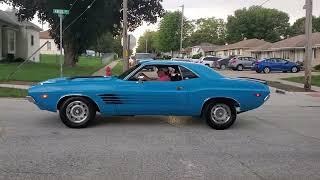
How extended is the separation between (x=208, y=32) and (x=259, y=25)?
35.2 m

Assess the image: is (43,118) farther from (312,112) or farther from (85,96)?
(312,112)

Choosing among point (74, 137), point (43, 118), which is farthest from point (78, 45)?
point (74, 137)

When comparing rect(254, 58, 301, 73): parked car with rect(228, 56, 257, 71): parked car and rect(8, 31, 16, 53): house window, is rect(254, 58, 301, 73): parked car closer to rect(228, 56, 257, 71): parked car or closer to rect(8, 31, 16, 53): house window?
rect(228, 56, 257, 71): parked car

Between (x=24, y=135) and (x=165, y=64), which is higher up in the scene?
(x=165, y=64)

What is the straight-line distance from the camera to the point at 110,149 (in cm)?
834

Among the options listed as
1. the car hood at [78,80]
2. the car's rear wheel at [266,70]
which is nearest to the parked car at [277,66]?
the car's rear wheel at [266,70]

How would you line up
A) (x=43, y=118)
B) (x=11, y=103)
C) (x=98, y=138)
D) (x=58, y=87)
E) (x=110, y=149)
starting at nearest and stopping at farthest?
(x=110, y=149) < (x=98, y=138) < (x=58, y=87) < (x=43, y=118) < (x=11, y=103)

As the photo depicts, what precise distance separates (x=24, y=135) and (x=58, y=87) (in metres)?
1.39

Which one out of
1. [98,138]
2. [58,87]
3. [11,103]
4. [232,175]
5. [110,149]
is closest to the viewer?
[232,175]

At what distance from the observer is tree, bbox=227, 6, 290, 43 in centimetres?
11700

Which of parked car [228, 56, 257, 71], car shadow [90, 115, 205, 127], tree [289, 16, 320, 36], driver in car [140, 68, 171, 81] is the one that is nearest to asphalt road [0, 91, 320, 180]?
car shadow [90, 115, 205, 127]

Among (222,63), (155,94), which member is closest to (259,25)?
(222,63)

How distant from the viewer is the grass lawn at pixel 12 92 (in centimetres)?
1708

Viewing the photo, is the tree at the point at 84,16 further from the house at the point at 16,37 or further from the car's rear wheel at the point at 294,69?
the car's rear wheel at the point at 294,69
